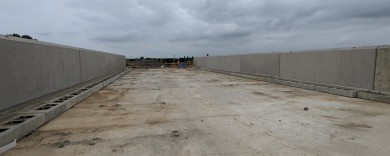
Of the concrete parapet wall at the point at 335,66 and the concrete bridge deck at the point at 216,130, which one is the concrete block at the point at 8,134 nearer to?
the concrete bridge deck at the point at 216,130

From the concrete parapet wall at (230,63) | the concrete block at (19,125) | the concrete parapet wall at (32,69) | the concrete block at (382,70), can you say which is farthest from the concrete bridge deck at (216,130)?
the concrete parapet wall at (230,63)

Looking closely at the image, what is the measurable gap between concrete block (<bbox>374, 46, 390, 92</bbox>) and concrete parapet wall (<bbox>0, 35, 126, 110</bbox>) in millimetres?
9756

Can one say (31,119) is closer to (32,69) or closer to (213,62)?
(32,69)

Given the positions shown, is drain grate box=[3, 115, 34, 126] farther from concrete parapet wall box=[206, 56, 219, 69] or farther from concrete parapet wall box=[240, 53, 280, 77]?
concrete parapet wall box=[206, 56, 219, 69]

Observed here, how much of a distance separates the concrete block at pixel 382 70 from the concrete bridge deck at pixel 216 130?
2.76 ft

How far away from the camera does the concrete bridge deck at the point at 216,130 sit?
12.3 feet

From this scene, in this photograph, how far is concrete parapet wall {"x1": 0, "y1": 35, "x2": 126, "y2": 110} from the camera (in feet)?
18.8

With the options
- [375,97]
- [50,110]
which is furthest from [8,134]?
[375,97]

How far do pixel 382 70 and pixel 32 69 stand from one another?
9.88 meters

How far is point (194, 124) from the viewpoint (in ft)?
16.7

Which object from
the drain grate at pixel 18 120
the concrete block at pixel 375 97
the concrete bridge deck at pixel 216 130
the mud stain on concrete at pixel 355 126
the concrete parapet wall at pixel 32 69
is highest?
the concrete parapet wall at pixel 32 69

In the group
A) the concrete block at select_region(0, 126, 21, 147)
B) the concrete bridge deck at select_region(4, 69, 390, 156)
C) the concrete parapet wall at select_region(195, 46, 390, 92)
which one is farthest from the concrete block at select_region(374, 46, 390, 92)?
the concrete block at select_region(0, 126, 21, 147)

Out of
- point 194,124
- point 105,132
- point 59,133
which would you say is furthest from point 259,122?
point 59,133

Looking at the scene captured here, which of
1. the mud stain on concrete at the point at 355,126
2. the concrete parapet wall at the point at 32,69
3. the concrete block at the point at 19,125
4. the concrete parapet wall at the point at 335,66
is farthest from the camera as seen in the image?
the concrete parapet wall at the point at 335,66
